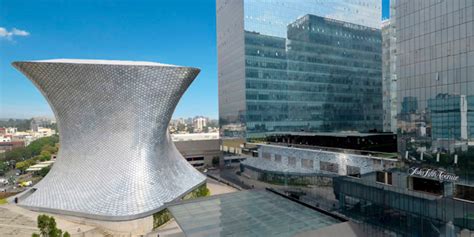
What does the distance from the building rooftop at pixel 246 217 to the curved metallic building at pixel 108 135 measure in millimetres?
6688

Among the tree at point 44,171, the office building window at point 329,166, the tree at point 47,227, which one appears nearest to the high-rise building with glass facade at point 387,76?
the office building window at point 329,166

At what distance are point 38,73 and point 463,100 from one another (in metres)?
27.0

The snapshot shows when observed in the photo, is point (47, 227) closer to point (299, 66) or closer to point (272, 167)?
point (272, 167)

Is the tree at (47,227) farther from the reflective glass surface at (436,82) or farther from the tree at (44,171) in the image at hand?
the tree at (44,171)

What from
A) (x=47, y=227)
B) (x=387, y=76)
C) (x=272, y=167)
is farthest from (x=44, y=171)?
(x=387, y=76)

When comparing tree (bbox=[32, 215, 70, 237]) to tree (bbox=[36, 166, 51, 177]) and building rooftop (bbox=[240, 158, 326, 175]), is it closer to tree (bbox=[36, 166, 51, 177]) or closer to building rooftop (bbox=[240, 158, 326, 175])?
building rooftop (bbox=[240, 158, 326, 175])

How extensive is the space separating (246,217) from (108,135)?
587 inches

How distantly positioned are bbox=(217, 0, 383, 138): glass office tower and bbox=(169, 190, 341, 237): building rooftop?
839 inches

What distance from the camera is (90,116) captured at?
75.7 ft

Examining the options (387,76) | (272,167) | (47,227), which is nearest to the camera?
(47,227)

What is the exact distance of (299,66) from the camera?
39781 millimetres

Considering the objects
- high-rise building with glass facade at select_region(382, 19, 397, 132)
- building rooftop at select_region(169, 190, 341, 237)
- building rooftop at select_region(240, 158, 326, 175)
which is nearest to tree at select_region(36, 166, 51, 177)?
building rooftop at select_region(240, 158, 326, 175)

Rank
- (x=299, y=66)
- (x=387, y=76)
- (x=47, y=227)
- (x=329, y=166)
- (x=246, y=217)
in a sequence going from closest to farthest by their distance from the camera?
1. (x=246, y=217)
2. (x=47, y=227)
3. (x=329, y=166)
4. (x=299, y=66)
5. (x=387, y=76)

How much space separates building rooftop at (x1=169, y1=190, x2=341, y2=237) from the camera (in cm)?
1181
